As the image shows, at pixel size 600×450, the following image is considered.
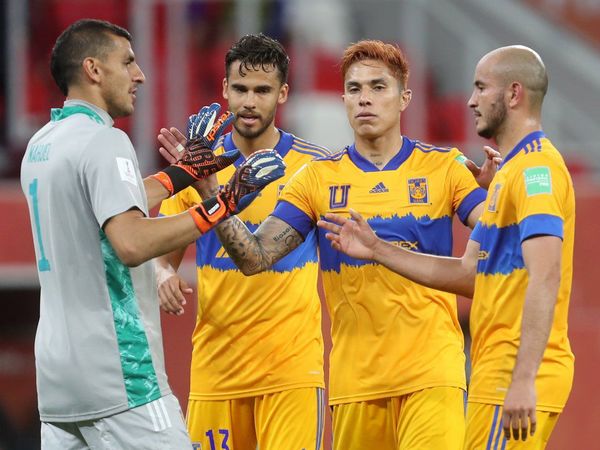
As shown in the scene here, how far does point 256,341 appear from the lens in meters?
6.44

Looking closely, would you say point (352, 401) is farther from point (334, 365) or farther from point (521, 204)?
point (521, 204)

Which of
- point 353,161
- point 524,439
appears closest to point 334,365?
point 353,161

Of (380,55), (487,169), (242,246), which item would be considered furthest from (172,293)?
(487,169)

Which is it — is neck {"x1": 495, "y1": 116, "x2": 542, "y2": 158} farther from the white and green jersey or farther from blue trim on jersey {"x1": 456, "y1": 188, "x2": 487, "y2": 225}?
the white and green jersey

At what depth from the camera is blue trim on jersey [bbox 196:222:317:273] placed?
6.44 m

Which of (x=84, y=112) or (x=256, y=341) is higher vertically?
(x=84, y=112)

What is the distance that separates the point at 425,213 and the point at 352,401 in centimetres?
98

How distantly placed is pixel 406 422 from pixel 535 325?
1334 millimetres

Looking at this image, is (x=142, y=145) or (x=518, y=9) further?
(x=518, y=9)

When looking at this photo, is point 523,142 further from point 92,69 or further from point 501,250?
point 92,69

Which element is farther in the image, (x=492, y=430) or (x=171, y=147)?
(x=171, y=147)

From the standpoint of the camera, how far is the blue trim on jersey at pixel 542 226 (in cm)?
477

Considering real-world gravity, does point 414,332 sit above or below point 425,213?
below

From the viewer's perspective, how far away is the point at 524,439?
15.7 feet
